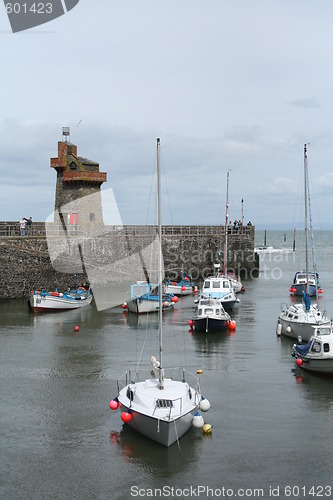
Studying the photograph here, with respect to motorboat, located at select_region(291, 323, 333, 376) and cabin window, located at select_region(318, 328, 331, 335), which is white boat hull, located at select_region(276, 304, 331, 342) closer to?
cabin window, located at select_region(318, 328, 331, 335)

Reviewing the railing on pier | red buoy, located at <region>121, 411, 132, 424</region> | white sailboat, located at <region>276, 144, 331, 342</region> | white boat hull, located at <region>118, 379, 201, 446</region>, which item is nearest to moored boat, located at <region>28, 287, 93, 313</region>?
the railing on pier

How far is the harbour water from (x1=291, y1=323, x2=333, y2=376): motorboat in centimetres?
54

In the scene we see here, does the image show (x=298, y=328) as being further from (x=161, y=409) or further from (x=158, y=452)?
(x=158, y=452)

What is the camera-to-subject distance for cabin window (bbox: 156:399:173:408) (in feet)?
60.2

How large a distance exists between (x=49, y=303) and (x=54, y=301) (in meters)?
0.46

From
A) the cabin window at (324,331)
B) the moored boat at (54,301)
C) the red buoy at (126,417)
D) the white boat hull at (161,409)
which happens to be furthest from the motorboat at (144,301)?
the red buoy at (126,417)

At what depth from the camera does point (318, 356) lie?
25484mm

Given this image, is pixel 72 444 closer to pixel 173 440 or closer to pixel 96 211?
pixel 173 440

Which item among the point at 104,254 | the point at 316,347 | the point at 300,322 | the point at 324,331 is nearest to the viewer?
the point at 316,347

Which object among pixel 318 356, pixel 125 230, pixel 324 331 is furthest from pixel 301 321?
pixel 125 230

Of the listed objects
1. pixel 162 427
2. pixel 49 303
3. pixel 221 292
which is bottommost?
pixel 162 427

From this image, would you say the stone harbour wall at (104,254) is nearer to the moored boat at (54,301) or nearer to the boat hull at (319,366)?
the moored boat at (54,301)

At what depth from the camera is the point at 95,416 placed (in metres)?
21.0

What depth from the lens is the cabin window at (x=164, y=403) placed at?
1836cm
